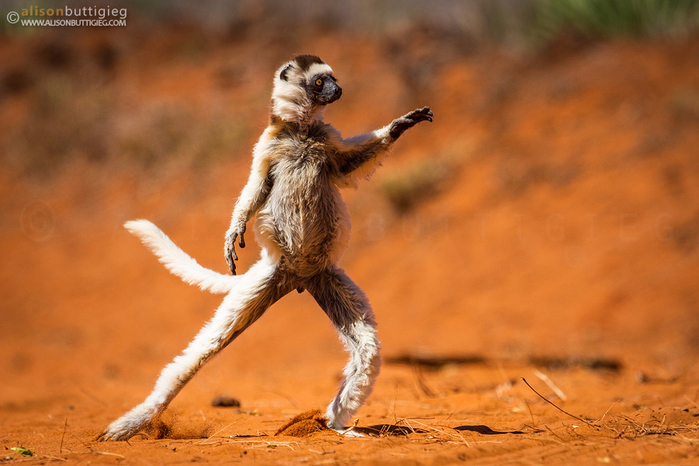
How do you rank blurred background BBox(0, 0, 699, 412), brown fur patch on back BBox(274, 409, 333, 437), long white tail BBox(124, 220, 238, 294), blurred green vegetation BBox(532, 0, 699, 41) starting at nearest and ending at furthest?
brown fur patch on back BBox(274, 409, 333, 437), long white tail BBox(124, 220, 238, 294), blurred background BBox(0, 0, 699, 412), blurred green vegetation BBox(532, 0, 699, 41)

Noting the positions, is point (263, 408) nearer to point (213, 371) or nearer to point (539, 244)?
point (213, 371)

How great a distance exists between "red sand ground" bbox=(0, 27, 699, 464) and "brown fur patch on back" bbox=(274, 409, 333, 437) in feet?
0.28

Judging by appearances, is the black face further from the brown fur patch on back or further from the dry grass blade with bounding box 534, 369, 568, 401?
the dry grass blade with bounding box 534, 369, 568, 401

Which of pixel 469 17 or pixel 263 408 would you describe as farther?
pixel 469 17

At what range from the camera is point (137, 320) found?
12.3 m

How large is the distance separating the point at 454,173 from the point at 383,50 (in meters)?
6.40

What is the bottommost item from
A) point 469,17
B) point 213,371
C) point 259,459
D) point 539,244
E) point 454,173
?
point 213,371

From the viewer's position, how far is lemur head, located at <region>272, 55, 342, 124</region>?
13.6ft

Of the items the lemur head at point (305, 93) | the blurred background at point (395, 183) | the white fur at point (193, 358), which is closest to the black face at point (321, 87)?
the lemur head at point (305, 93)

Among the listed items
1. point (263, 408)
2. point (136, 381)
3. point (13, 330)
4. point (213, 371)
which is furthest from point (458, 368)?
point (13, 330)

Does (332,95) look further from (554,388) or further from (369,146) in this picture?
(554,388)

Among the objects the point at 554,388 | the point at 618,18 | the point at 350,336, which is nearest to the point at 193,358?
the point at 350,336

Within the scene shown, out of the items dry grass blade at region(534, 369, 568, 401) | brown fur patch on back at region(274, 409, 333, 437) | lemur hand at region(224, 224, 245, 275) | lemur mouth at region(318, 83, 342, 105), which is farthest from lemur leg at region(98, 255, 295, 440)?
dry grass blade at region(534, 369, 568, 401)

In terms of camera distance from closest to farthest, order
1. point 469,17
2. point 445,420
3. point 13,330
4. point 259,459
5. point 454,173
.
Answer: point 259,459 → point 445,420 → point 13,330 → point 454,173 → point 469,17
